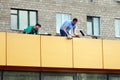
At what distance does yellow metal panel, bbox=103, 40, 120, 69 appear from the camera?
27759mm

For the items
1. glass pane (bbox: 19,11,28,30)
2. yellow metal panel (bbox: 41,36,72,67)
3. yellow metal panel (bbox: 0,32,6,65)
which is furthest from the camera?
glass pane (bbox: 19,11,28,30)

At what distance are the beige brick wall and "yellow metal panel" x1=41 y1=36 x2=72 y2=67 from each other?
21.7ft

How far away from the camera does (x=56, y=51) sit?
85.9 feet

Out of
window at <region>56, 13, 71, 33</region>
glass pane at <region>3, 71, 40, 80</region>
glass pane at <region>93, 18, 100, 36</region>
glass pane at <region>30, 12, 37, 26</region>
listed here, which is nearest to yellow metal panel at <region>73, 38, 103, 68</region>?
glass pane at <region>3, 71, 40, 80</region>

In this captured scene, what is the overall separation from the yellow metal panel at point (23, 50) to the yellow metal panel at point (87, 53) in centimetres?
195

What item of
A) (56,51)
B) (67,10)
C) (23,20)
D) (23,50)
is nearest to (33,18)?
(23,20)

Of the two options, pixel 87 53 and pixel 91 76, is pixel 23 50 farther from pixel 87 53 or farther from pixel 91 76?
pixel 91 76

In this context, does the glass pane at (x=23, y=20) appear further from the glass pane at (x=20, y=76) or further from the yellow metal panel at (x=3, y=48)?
the yellow metal panel at (x=3, y=48)

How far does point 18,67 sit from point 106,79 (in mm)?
4725

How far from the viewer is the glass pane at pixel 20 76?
25.0 meters

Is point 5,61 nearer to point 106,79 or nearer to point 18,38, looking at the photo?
point 18,38

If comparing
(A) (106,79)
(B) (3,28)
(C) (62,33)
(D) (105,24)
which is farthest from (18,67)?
(D) (105,24)

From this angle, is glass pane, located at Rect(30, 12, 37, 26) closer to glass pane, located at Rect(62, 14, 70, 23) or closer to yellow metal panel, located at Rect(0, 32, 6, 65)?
glass pane, located at Rect(62, 14, 70, 23)

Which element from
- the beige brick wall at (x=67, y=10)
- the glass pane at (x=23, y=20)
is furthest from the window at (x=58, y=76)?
the glass pane at (x=23, y=20)
